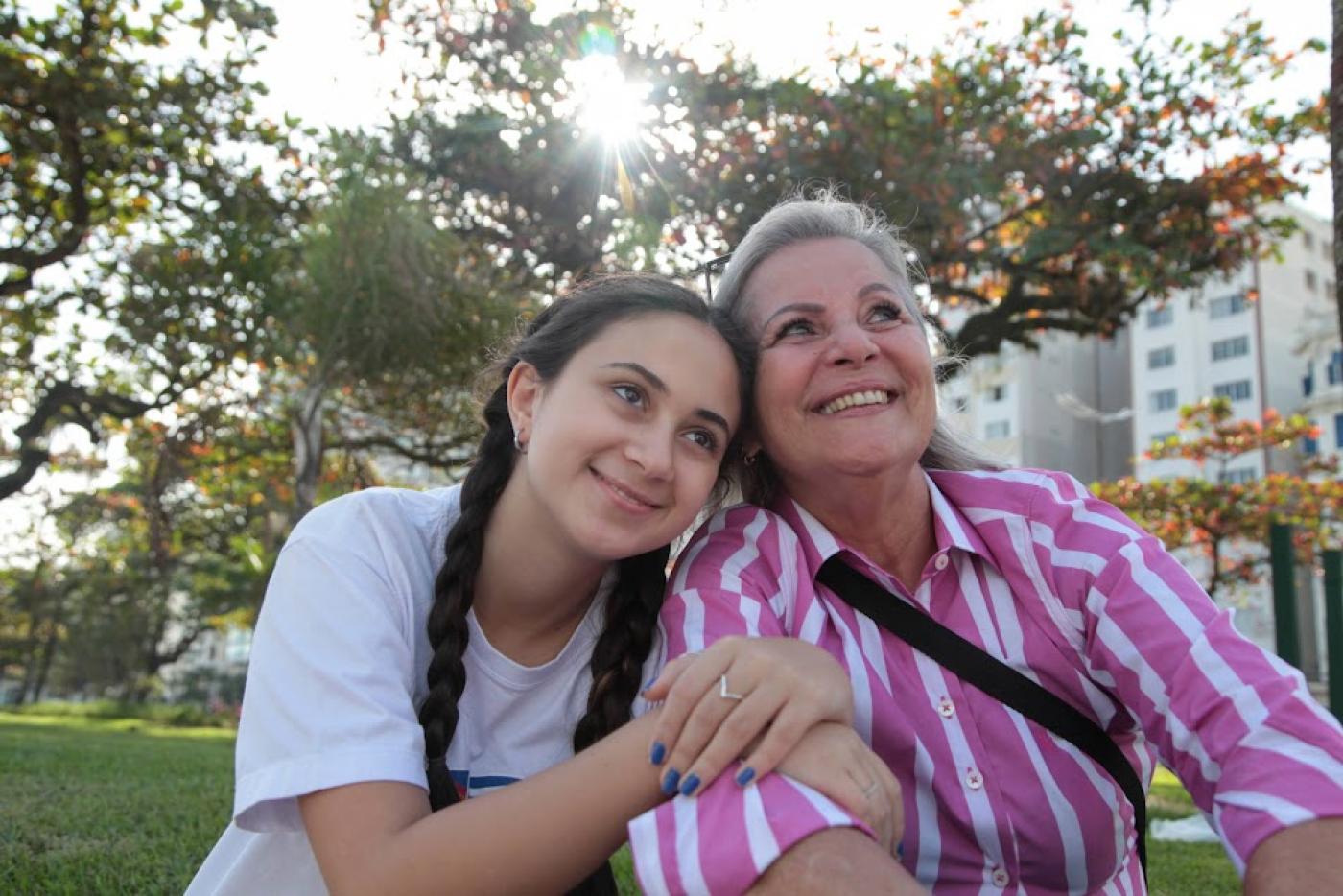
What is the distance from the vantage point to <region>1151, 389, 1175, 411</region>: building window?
168 feet

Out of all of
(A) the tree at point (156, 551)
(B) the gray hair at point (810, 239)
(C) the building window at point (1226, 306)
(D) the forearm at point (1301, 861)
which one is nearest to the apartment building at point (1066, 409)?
(C) the building window at point (1226, 306)

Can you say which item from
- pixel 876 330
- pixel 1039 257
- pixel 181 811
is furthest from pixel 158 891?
pixel 1039 257

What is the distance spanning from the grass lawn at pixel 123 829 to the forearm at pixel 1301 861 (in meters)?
2.66

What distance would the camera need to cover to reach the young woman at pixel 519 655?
175 cm

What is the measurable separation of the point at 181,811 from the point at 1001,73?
9202mm

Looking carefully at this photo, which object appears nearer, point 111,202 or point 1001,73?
point 1001,73

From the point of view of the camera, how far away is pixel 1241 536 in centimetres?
1888

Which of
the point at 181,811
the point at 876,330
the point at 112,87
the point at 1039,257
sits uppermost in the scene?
the point at 112,87

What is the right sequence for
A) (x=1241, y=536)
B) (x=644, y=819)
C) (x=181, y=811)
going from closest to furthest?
(x=644, y=819), (x=181, y=811), (x=1241, y=536)

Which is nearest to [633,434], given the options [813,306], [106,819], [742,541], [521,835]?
[742,541]

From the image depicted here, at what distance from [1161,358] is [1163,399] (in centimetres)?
201

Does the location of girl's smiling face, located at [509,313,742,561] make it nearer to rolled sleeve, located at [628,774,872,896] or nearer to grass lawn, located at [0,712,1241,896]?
rolled sleeve, located at [628,774,872,896]

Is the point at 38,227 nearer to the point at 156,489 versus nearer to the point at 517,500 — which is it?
the point at 156,489

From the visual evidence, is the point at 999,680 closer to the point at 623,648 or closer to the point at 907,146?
the point at 623,648
